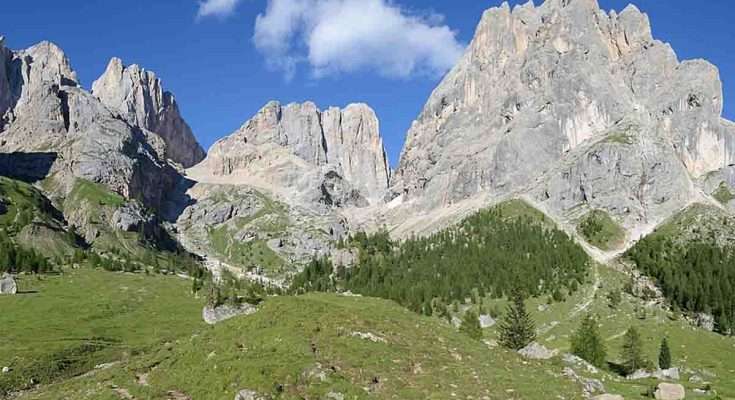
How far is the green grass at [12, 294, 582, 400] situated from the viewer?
47844 mm

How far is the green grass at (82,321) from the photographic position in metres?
90.3

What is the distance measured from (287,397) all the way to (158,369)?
1483cm

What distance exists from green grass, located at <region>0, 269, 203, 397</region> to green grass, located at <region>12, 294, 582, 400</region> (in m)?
31.1

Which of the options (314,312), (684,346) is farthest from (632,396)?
(684,346)

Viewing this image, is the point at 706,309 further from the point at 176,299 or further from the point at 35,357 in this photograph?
the point at 35,357

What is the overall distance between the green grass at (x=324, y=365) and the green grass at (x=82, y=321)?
3108 centimetres

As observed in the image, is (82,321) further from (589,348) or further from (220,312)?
(589,348)

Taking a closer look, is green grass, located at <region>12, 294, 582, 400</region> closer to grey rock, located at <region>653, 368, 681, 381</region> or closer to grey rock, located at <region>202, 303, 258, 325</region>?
grey rock, located at <region>653, 368, 681, 381</region>

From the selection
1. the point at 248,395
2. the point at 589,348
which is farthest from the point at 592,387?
the point at 589,348

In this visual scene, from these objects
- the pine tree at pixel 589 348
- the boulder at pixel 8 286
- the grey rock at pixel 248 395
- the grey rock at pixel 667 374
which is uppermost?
the boulder at pixel 8 286

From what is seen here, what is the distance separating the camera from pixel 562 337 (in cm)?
15925

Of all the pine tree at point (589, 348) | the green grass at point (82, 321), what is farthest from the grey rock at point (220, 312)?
the pine tree at point (589, 348)

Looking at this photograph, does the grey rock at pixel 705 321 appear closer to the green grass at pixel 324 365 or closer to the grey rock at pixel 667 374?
the grey rock at pixel 667 374

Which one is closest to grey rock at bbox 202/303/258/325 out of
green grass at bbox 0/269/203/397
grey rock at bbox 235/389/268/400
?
green grass at bbox 0/269/203/397
